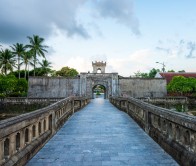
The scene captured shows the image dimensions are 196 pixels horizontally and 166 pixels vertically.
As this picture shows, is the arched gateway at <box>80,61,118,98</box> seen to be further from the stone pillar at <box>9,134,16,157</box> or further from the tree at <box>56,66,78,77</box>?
the stone pillar at <box>9,134,16,157</box>

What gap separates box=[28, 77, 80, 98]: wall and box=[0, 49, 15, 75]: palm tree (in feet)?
31.8

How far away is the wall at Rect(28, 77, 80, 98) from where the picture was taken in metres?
46.9

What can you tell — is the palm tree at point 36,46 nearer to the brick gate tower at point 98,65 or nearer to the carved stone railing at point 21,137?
the brick gate tower at point 98,65

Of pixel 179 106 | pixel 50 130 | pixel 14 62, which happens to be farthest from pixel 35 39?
pixel 50 130

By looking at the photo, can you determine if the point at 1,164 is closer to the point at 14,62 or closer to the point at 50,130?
the point at 50,130

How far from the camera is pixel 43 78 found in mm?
47312

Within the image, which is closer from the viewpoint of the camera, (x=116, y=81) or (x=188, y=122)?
(x=188, y=122)

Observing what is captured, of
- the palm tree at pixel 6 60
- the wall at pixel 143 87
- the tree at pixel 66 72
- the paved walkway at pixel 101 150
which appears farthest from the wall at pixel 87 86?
the paved walkway at pixel 101 150

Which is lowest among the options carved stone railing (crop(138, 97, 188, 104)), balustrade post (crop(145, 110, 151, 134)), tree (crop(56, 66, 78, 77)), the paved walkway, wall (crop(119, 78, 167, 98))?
carved stone railing (crop(138, 97, 188, 104))

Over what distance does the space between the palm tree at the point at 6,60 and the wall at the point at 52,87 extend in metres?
9.69

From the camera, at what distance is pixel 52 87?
47094 millimetres

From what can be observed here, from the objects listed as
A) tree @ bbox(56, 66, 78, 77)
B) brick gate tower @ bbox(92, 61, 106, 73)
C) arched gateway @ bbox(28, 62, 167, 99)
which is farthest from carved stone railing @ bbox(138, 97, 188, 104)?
tree @ bbox(56, 66, 78, 77)

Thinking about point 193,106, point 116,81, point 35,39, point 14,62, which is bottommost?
point 193,106

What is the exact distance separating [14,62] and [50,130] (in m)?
51.0
